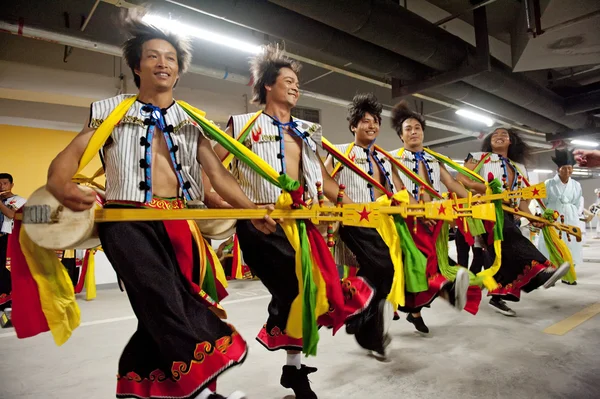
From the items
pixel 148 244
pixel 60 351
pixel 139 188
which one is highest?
pixel 139 188

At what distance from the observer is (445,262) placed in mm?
2684

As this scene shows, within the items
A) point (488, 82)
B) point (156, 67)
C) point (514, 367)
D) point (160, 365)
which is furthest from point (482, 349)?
point (488, 82)

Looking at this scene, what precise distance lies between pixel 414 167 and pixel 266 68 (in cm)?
167

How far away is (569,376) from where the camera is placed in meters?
2.16

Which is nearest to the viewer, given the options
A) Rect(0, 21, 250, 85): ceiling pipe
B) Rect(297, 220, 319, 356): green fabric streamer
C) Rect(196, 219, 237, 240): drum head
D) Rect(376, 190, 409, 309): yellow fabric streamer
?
Rect(297, 220, 319, 356): green fabric streamer

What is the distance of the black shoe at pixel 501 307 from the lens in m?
3.67

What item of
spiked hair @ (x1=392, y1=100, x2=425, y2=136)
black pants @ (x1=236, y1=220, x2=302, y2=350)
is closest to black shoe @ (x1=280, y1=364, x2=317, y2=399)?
black pants @ (x1=236, y1=220, x2=302, y2=350)

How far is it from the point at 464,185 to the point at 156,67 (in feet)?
10.3

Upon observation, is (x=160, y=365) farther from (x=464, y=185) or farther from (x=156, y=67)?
(x=464, y=185)

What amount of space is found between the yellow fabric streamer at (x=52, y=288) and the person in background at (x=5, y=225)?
279cm

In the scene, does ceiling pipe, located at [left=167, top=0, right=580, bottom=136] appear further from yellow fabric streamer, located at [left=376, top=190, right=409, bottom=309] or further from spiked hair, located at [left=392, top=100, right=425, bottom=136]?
yellow fabric streamer, located at [left=376, top=190, right=409, bottom=309]

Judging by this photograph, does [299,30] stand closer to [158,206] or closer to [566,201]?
[158,206]

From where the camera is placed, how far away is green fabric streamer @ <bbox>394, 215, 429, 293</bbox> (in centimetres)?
238

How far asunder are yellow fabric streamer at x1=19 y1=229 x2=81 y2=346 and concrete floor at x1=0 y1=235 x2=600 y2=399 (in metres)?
0.83
